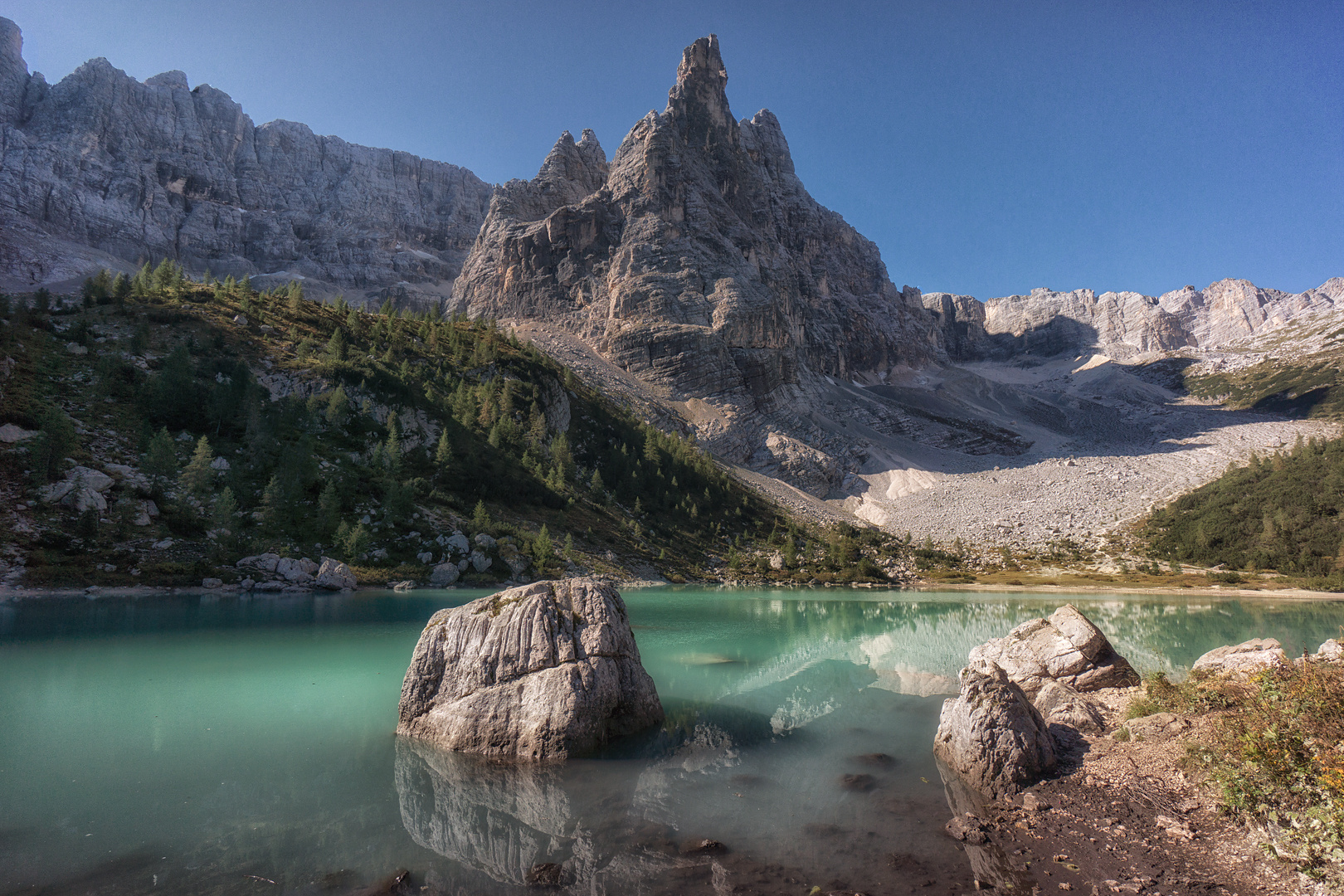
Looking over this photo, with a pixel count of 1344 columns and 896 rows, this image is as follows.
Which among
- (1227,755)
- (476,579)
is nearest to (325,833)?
(1227,755)

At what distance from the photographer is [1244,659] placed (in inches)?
530

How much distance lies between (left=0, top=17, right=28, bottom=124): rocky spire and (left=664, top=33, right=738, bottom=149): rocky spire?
18732 cm

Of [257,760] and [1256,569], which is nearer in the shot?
[257,760]

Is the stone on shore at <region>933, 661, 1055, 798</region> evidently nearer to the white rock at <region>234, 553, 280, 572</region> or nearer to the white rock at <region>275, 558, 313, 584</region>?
the white rock at <region>275, 558, 313, 584</region>

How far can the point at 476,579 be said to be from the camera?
51.8 m

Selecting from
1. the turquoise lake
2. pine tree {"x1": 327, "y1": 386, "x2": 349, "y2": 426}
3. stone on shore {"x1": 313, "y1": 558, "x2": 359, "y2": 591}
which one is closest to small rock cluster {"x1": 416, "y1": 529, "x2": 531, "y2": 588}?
stone on shore {"x1": 313, "y1": 558, "x2": 359, "y2": 591}

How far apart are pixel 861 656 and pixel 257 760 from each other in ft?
74.0

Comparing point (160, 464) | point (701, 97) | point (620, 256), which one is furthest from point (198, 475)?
point (701, 97)

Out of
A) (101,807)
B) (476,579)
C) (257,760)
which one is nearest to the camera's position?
(101,807)

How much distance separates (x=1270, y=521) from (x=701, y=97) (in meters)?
163

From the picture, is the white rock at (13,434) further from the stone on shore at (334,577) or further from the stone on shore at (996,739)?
the stone on shore at (996,739)

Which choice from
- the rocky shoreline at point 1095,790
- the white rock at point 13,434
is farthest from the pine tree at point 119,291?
the rocky shoreline at point 1095,790

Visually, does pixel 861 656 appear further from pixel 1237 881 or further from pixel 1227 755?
pixel 1237 881

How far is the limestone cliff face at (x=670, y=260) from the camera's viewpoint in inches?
5340
